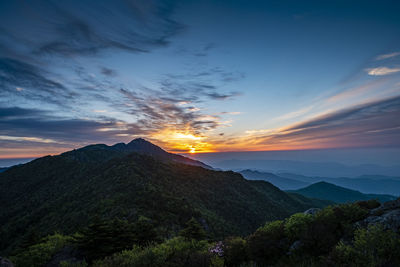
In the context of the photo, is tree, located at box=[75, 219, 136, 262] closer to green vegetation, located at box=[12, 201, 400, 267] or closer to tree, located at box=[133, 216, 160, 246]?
tree, located at box=[133, 216, 160, 246]


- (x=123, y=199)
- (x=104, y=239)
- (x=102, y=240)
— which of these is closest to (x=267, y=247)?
(x=104, y=239)

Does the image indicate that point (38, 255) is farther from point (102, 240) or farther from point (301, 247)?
point (301, 247)

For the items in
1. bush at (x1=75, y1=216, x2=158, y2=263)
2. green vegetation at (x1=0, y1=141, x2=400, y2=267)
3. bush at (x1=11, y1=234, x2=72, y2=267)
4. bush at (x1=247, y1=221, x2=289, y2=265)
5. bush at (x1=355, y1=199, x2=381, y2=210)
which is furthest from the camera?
bush at (x1=75, y1=216, x2=158, y2=263)

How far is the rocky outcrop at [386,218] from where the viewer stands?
698 cm

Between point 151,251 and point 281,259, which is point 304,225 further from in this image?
point 151,251

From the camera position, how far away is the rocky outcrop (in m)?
6.98

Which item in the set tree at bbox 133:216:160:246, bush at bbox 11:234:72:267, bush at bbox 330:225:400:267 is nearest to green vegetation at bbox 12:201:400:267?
bush at bbox 330:225:400:267

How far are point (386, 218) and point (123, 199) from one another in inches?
1509

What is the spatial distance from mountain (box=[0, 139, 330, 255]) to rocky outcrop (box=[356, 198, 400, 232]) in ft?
56.5

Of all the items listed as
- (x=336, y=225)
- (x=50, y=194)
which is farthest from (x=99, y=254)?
(x=50, y=194)

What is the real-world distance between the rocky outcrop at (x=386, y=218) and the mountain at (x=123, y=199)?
17.2 m

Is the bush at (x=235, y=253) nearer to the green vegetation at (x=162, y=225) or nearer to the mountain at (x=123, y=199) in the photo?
the green vegetation at (x=162, y=225)

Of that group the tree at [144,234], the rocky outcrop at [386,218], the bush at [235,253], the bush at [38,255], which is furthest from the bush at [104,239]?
the rocky outcrop at [386,218]

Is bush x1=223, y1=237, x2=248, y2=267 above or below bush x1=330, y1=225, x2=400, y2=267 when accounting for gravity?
below
